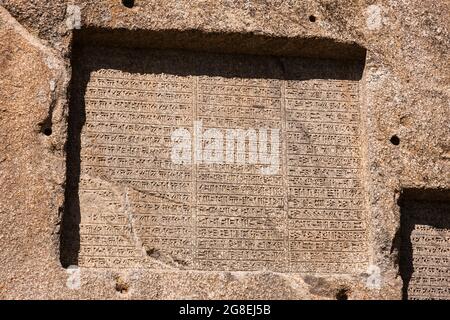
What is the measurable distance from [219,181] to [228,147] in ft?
0.72

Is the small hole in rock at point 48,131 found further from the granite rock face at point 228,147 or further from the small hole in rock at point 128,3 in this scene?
the small hole in rock at point 128,3

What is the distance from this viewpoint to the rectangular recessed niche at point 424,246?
6203mm

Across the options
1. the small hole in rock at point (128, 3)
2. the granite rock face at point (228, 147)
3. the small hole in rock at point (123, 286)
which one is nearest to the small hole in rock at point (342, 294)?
the granite rock face at point (228, 147)

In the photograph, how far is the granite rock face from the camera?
5816 mm

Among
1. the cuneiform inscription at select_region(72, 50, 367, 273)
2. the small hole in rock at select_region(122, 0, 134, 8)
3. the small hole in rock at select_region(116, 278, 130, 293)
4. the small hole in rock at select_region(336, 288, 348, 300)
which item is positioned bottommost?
the small hole in rock at select_region(336, 288, 348, 300)

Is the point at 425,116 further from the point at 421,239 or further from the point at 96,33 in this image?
the point at 96,33

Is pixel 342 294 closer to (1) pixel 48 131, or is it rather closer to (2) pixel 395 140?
(2) pixel 395 140

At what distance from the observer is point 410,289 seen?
618 centimetres

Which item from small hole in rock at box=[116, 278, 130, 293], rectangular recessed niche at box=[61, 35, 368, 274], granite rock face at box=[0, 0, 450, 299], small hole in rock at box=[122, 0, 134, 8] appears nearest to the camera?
small hole in rock at box=[116, 278, 130, 293]

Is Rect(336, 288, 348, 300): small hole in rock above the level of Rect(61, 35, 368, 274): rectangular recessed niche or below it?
below

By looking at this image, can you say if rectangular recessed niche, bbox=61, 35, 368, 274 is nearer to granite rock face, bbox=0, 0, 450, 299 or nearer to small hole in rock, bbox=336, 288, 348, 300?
granite rock face, bbox=0, 0, 450, 299

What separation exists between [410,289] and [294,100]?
4.31 ft

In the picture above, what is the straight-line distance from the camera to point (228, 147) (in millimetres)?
6180

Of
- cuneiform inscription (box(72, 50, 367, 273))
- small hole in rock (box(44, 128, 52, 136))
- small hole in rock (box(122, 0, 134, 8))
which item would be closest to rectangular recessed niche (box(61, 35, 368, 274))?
cuneiform inscription (box(72, 50, 367, 273))
